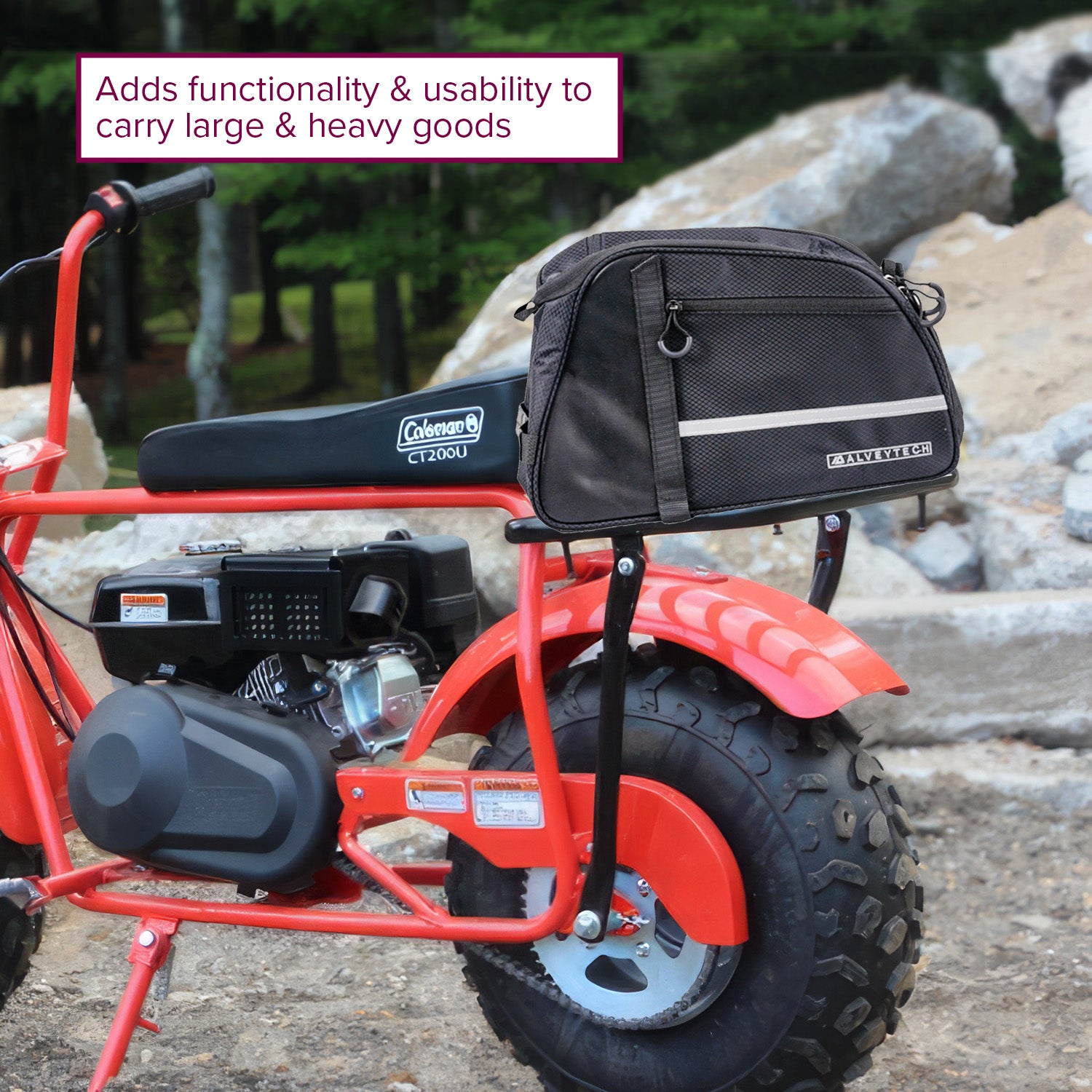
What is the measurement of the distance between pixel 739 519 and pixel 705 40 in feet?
13.4

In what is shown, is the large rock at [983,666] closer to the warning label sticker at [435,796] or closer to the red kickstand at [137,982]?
the warning label sticker at [435,796]

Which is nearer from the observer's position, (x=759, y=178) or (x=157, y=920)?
(x=157, y=920)

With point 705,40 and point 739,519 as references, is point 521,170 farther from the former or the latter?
point 739,519

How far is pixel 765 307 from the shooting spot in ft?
5.18

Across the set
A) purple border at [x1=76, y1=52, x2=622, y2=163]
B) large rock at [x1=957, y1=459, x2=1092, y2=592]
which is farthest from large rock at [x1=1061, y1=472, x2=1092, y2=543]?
purple border at [x1=76, y1=52, x2=622, y2=163]

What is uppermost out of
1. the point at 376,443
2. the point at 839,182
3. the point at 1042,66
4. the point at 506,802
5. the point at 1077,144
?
the point at 1042,66

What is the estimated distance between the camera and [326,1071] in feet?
7.54

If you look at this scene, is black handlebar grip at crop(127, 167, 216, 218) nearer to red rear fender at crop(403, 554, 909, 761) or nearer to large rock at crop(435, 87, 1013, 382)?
red rear fender at crop(403, 554, 909, 761)

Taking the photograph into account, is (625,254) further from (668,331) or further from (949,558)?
(949,558)

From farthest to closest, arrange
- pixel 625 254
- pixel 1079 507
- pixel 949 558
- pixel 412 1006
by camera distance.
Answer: pixel 949 558 → pixel 1079 507 → pixel 412 1006 → pixel 625 254

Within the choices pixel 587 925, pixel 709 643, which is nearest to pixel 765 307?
pixel 709 643

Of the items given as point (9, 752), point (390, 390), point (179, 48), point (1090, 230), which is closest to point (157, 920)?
point (9, 752)

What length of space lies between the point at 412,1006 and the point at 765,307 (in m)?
1.68

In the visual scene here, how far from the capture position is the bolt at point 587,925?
1766 mm
